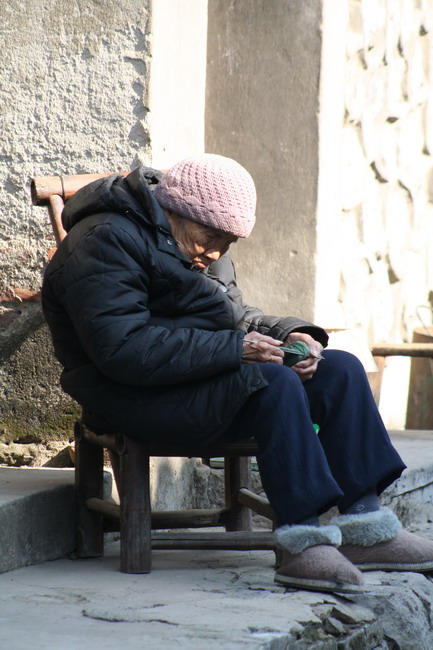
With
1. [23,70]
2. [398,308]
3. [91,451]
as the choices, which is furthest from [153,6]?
[398,308]

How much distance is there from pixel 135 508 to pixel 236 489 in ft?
1.82

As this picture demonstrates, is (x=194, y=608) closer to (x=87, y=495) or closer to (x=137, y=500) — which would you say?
(x=137, y=500)

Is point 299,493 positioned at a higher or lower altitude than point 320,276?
lower

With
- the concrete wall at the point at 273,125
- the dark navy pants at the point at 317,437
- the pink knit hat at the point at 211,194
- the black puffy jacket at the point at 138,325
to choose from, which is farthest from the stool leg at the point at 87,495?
the concrete wall at the point at 273,125

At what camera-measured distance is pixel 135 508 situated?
2703mm

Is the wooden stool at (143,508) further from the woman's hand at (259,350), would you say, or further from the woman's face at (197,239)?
the woman's face at (197,239)

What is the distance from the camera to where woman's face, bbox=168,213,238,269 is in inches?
109

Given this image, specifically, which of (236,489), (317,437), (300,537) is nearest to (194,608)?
(300,537)

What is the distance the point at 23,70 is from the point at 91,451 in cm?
133

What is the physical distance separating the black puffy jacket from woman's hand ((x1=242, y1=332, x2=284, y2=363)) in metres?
0.03

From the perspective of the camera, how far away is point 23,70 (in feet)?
11.4

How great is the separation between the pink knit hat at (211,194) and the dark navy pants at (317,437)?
1.34 ft

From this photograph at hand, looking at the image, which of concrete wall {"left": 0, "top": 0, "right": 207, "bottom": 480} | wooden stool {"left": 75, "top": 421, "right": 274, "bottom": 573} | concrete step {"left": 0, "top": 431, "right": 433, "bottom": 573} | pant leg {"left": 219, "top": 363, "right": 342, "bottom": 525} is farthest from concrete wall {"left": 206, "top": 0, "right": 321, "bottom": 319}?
pant leg {"left": 219, "top": 363, "right": 342, "bottom": 525}

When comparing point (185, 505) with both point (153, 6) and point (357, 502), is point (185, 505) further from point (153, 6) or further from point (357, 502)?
point (153, 6)
